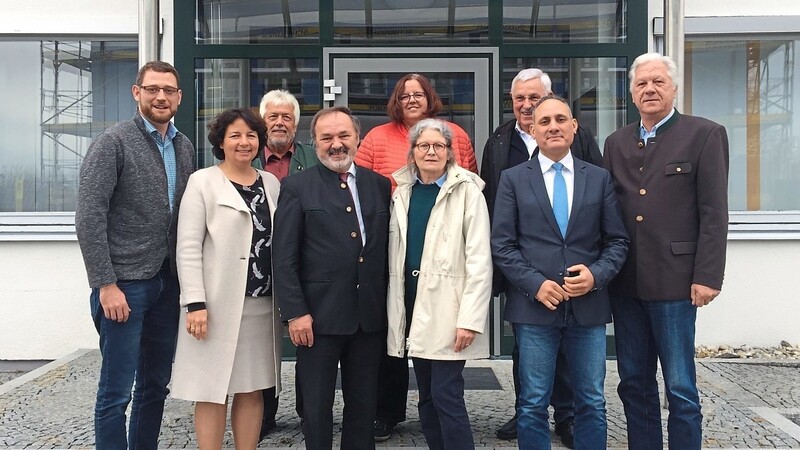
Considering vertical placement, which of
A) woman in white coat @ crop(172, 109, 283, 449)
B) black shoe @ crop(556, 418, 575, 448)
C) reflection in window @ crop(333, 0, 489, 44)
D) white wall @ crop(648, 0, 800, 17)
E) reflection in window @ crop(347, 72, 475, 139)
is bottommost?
black shoe @ crop(556, 418, 575, 448)

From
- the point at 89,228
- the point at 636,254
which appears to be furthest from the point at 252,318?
the point at 636,254

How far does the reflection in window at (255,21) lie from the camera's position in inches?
279

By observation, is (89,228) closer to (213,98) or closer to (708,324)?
(213,98)

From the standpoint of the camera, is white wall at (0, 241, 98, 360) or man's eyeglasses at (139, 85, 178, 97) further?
white wall at (0, 241, 98, 360)

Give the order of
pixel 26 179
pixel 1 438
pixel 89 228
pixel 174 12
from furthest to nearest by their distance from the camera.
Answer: pixel 26 179, pixel 174 12, pixel 1 438, pixel 89 228

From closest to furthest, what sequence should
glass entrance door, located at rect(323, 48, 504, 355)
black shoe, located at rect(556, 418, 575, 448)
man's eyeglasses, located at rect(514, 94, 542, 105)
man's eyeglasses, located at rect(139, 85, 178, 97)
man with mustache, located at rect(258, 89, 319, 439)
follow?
man's eyeglasses, located at rect(139, 85, 178, 97)
man's eyeglasses, located at rect(514, 94, 542, 105)
black shoe, located at rect(556, 418, 575, 448)
man with mustache, located at rect(258, 89, 319, 439)
glass entrance door, located at rect(323, 48, 504, 355)

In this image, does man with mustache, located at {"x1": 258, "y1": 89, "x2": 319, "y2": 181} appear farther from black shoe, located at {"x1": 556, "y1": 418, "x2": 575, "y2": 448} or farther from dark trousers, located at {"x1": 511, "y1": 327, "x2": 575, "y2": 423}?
black shoe, located at {"x1": 556, "y1": 418, "x2": 575, "y2": 448}

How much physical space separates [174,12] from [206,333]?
423cm

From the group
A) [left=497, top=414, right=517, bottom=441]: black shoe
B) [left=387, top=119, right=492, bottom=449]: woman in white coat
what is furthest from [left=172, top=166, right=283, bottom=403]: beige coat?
[left=497, top=414, right=517, bottom=441]: black shoe

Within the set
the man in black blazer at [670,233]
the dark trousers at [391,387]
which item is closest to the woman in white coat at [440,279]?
the man in black blazer at [670,233]

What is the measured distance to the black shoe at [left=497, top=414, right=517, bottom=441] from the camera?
15.3ft

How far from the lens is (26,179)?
754cm

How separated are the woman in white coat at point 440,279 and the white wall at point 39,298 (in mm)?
4410

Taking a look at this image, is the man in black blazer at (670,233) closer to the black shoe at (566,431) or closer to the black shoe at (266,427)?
the black shoe at (566,431)
